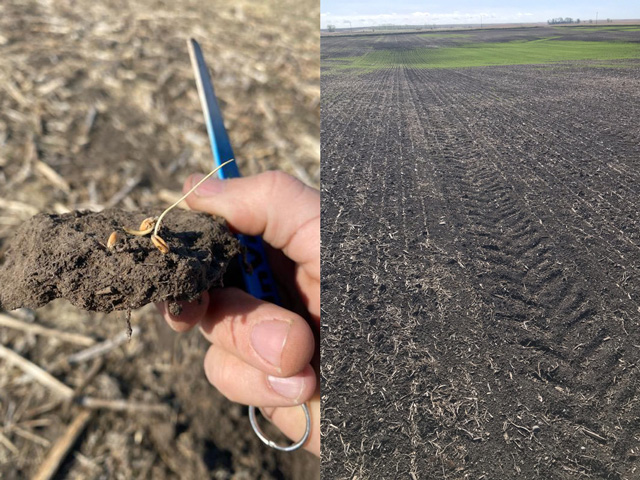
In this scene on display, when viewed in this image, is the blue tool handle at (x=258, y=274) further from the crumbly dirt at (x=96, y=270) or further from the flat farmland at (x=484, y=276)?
the crumbly dirt at (x=96, y=270)

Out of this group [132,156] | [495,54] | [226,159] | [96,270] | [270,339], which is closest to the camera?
[96,270]

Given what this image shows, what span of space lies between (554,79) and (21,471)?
2.39 meters

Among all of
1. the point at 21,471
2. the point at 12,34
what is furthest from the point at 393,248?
the point at 12,34

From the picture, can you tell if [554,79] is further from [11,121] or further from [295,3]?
[11,121]

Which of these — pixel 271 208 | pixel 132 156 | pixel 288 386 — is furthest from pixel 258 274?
pixel 132 156

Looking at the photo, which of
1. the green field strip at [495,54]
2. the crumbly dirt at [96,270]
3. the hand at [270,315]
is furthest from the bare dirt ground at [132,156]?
the crumbly dirt at [96,270]

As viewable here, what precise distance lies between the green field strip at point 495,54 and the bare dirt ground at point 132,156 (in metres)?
0.49

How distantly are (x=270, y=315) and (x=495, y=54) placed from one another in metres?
2.17

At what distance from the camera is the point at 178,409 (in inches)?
52.7

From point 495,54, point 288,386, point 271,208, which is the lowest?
point 288,386

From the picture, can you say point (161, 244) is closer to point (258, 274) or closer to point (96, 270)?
point (96, 270)

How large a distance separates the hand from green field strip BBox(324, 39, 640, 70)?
0.28 m

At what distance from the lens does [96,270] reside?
0.58 metres

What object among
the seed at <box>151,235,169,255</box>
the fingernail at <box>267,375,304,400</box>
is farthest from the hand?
the seed at <box>151,235,169,255</box>
